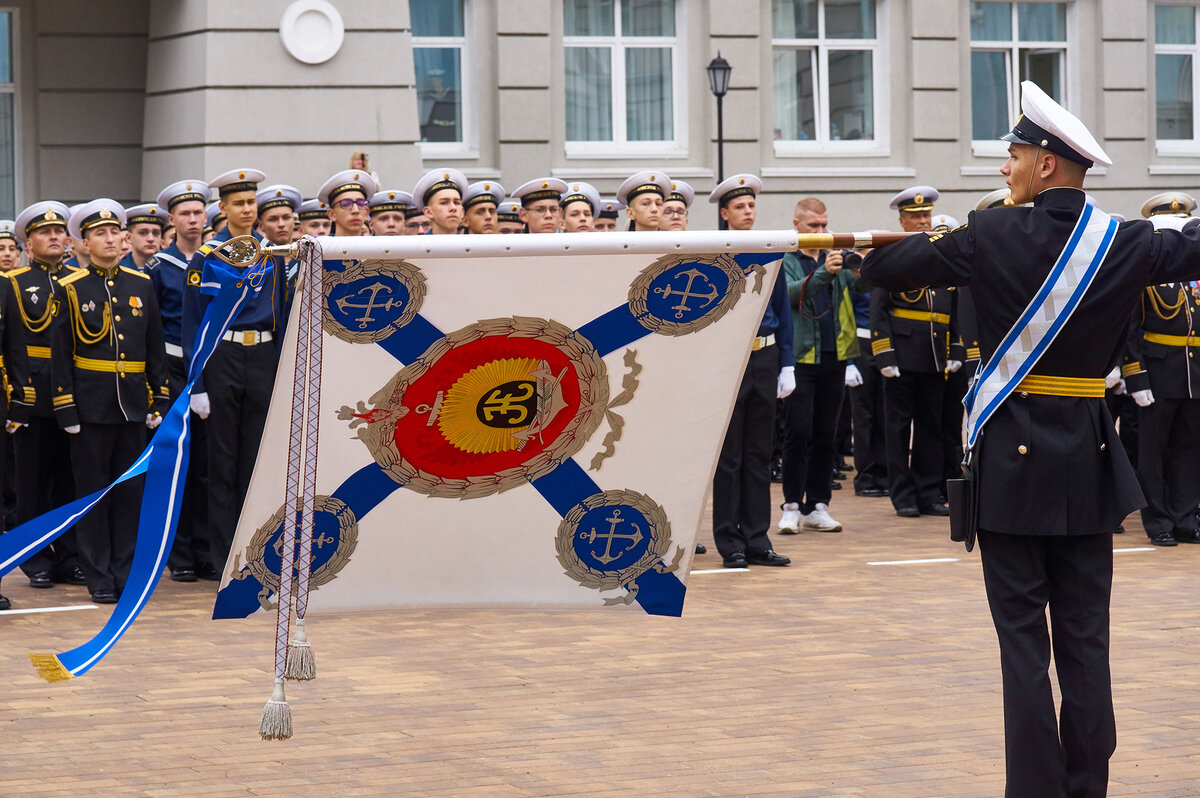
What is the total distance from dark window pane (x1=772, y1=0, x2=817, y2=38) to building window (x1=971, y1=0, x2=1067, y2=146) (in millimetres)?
2052

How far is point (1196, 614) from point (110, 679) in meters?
4.90

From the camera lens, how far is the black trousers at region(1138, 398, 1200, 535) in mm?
10398

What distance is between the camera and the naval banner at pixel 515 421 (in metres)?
4.88

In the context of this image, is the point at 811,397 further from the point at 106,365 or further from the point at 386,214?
the point at 106,365

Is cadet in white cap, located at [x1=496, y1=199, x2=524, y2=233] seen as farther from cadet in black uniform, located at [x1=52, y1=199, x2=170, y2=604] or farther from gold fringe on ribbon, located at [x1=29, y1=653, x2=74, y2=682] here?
gold fringe on ribbon, located at [x1=29, y1=653, x2=74, y2=682]

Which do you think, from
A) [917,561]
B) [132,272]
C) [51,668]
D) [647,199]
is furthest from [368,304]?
[917,561]

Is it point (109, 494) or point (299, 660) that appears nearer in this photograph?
point (299, 660)

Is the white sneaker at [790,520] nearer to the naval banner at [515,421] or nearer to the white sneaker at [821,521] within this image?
the white sneaker at [821,521]

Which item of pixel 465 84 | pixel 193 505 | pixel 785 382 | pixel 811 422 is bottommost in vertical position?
pixel 193 505

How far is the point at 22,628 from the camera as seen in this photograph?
784 centimetres

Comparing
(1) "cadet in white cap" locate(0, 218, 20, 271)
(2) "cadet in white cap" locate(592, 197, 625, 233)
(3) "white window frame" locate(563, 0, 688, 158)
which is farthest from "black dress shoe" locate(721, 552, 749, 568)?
(3) "white window frame" locate(563, 0, 688, 158)

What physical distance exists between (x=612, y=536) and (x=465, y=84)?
14.5 meters

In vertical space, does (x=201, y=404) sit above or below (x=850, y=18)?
below

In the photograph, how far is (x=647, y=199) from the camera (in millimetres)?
9641
